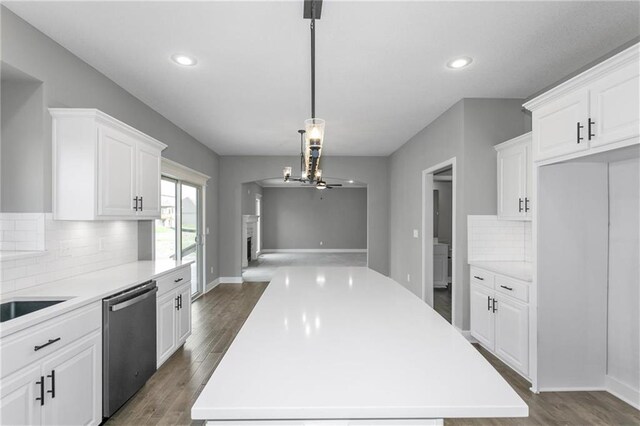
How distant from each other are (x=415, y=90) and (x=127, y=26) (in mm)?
2611

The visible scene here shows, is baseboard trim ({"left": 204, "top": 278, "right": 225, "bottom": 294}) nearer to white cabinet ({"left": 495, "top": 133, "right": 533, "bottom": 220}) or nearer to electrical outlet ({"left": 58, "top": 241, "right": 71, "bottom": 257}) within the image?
electrical outlet ({"left": 58, "top": 241, "right": 71, "bottom": 257})

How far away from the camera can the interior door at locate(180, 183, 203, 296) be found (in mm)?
5461

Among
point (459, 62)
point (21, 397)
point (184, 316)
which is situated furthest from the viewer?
point (184, 316)

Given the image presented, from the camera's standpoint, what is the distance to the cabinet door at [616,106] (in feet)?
6.31

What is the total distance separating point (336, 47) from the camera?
2.61 metres

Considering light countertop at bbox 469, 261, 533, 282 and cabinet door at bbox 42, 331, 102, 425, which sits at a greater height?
light countertop at bbox 469, 261, 533, 282

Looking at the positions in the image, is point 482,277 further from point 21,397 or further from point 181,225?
point 181,225

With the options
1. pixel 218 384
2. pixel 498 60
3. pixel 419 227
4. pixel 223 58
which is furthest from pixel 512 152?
pixel 218 384

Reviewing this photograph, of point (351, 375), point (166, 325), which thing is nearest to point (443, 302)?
point (166, 325)

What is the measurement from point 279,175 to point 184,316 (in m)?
4.17

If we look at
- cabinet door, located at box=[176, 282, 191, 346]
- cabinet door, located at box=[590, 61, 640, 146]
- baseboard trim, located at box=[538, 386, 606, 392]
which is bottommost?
baseboard trim, located at box=[538, 386, 606, 392]

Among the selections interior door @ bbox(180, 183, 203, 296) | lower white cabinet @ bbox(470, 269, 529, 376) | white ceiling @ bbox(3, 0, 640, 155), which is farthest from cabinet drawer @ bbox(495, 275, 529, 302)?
interior door @ bbox(180, 183, 203, 296)

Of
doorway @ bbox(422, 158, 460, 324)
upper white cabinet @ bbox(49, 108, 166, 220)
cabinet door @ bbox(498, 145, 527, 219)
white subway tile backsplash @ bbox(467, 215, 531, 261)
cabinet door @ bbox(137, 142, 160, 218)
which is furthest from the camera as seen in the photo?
doorway @ bbox(422, 158, 460, 324)

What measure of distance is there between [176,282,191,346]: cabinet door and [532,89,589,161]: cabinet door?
350 cm
